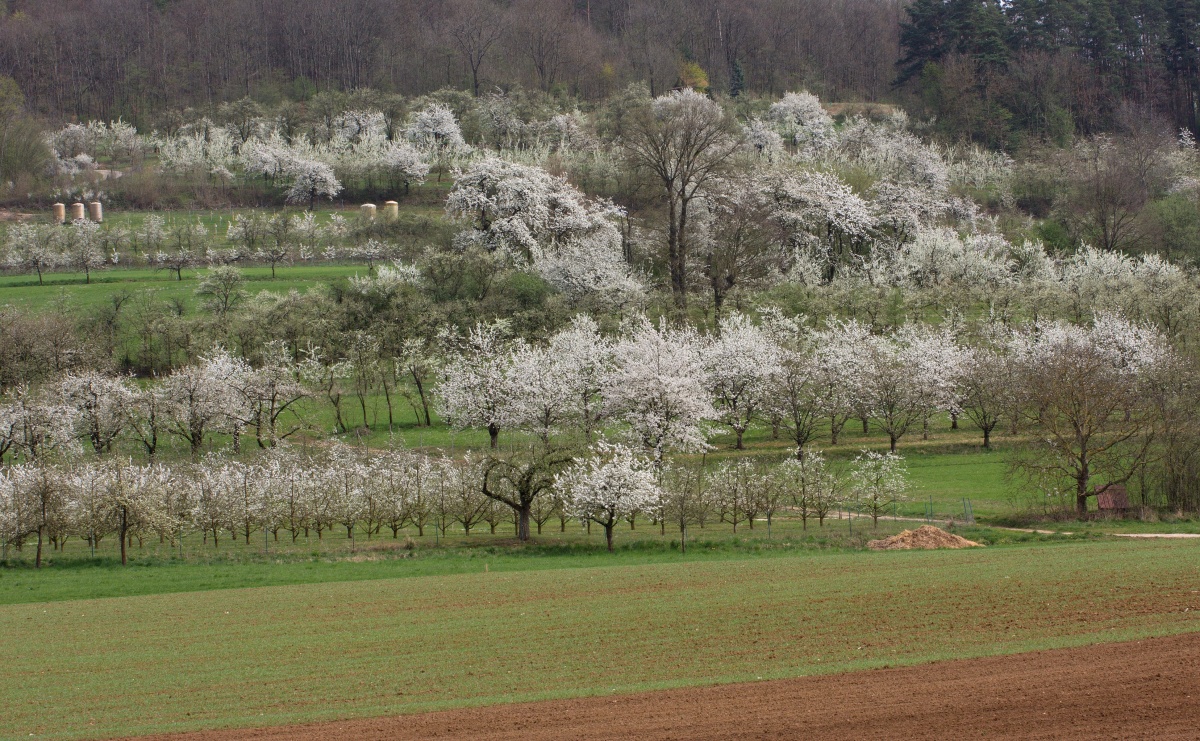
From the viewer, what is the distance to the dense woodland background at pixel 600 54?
14262cm

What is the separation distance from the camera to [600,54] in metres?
186

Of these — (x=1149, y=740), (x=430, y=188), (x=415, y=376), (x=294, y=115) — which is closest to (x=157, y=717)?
(x=1149, y=740)

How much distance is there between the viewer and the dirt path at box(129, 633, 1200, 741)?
19109 millimetres

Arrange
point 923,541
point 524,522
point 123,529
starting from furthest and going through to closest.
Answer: point 524,522
point 123,529
point 923,541

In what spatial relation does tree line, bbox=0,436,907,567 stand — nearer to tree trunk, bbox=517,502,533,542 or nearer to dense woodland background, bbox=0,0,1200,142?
tree trunk, bbox=517,502,533,542

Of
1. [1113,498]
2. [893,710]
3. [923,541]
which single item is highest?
[1113,498]

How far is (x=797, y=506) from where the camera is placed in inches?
1839

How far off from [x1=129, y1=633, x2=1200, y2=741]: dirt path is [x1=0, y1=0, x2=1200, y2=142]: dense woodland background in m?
123

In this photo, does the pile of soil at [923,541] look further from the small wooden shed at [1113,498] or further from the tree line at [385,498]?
the small wooden shed at [1113,498]

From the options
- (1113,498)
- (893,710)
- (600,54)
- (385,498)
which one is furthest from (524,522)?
(600,54)

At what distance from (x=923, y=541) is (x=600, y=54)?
517 feet

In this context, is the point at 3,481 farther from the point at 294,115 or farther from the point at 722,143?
the point at 294,115

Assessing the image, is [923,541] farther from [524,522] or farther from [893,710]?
[893,710]

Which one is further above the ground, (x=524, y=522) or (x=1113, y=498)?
(x=1113, y=498)
